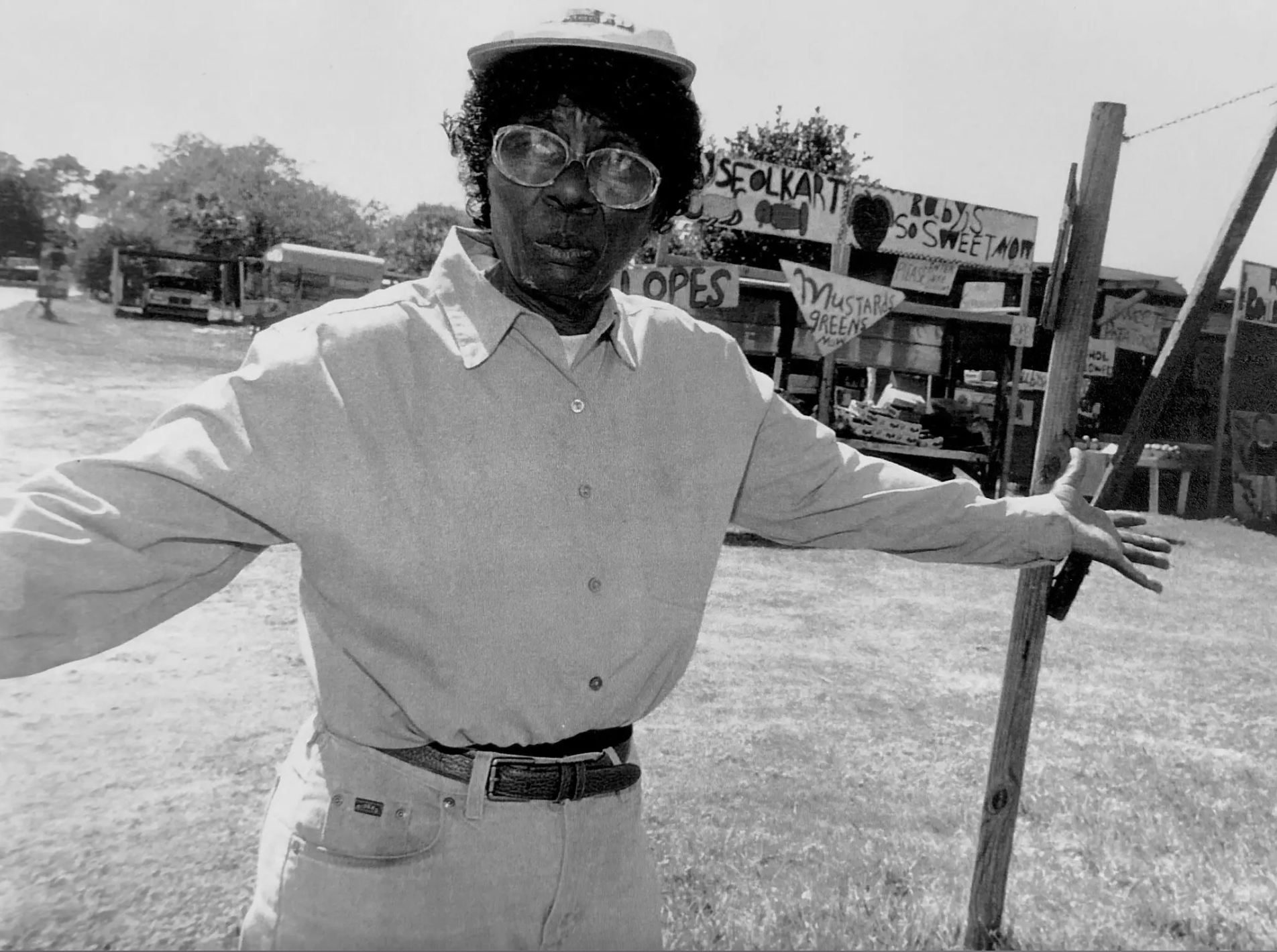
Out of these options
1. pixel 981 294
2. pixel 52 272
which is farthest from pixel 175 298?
pixel 52 272

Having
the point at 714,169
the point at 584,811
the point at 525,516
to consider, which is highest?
the point at 714,169

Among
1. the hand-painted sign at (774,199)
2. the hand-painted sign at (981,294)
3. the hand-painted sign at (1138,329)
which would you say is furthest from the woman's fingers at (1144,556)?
the hand-painted sign at (981,294)

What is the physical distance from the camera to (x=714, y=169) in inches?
396

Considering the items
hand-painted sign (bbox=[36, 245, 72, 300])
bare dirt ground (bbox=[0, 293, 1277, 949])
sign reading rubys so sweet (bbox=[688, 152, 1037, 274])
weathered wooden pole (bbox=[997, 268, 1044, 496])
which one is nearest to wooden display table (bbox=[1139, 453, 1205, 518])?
weathered wooden pole (bbox=[997, 268, 1044, 496])

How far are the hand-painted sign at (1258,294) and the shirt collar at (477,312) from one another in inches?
546

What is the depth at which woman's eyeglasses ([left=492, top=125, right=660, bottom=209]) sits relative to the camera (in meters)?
1.96

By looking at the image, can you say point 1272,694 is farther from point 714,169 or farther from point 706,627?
point 714,169

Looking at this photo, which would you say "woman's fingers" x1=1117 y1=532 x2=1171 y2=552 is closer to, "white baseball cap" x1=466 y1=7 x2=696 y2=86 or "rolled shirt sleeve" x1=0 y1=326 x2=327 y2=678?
"white baseball cap" x1=466 y1=7 x2=696 y2=86

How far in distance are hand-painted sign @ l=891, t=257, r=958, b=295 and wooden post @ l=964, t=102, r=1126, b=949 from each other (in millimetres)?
8142

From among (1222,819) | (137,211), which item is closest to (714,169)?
(137,211)

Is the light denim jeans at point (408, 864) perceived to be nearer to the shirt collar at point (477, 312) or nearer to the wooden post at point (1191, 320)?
the shirt collar at point (477, 312)

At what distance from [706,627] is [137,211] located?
5087 mm

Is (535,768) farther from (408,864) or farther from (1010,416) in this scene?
(1010,416)

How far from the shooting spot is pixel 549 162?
1970mm
